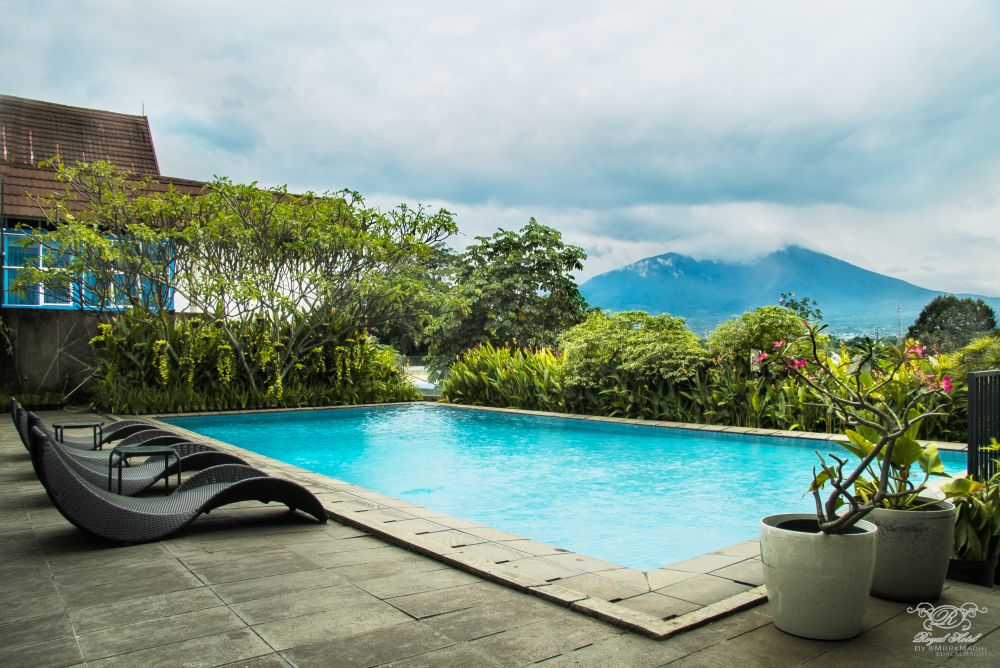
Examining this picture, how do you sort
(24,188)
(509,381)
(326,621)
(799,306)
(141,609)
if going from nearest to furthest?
(326,621) → (141,609) → (509,381) → (24,188) → (799,306)

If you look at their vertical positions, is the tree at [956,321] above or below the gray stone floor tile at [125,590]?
above

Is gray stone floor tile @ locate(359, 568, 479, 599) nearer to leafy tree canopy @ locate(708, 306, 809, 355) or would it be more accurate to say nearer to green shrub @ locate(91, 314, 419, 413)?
leafy tree canopy @ locate(708, 306, 809, 355)

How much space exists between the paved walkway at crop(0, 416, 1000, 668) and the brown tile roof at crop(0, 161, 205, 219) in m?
12.7

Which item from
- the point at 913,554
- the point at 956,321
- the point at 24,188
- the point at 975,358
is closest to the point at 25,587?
the point at 913,554

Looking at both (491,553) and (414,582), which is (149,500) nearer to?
(414,582)

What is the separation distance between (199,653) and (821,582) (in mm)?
2003

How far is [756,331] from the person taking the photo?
31.5 feet

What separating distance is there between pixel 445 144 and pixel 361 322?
19.5ft

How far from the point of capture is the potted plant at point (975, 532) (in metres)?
2.89

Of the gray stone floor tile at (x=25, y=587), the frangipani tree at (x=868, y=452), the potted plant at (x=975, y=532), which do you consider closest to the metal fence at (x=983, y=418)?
the frangipani tree at (x=868, y=452)

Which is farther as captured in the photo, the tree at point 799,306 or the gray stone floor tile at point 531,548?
the tree at point 799,306

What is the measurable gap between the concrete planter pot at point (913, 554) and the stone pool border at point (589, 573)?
48 centimetres

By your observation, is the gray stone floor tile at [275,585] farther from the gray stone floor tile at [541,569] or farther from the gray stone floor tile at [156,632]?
the gray stone floor tile at [541,569]

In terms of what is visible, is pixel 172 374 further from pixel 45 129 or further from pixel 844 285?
pixel 844 285
